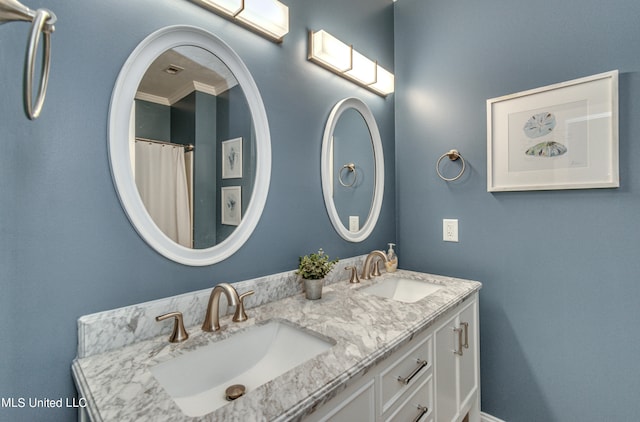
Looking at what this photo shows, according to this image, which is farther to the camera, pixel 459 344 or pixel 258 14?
pixel 459 344

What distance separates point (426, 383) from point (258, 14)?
1.54 meters

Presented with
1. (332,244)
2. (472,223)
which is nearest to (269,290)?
(332,244)

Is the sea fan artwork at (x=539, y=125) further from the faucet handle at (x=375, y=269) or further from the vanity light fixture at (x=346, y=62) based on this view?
the faucet handle at (x=375, y=269)

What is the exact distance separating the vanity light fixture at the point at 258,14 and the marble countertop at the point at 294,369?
3.66 ft

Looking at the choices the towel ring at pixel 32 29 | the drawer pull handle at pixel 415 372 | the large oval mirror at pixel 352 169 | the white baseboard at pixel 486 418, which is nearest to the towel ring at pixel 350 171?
the large oval mirror at pixel 352 169

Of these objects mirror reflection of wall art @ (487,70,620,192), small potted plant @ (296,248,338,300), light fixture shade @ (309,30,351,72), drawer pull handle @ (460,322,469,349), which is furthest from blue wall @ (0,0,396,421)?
mirror reflection of wall art @ (487,70,620,192)

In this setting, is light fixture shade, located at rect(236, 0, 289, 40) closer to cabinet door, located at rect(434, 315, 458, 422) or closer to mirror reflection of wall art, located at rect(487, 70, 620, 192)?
mirror reflection of wall art, located at rect(487, 70, 620, 192)

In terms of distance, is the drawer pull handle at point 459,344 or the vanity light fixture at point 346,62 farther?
the vanity light fixture at point 346,62

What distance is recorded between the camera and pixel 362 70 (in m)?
1.63

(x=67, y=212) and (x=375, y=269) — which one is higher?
(x=67, y=212)

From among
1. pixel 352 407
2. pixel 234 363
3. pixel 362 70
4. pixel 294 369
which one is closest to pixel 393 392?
pixel 352 407

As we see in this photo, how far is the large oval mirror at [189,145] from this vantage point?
34.1 inches

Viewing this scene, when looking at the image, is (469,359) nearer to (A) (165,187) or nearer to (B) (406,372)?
(B) (406,372)

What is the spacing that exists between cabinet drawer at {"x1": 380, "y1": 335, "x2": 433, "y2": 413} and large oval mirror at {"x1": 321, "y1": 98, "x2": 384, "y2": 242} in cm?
69
